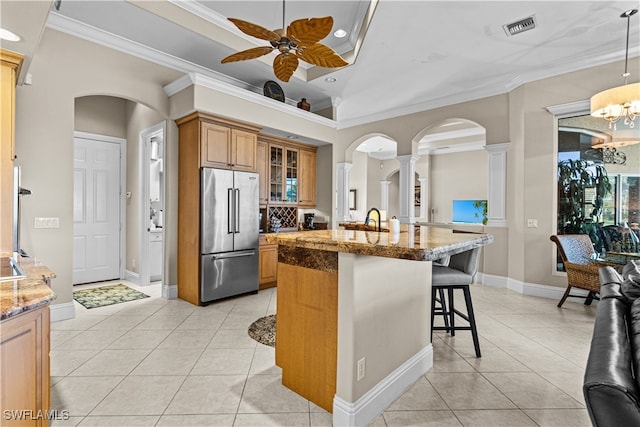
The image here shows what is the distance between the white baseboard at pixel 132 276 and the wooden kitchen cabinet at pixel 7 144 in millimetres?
3069

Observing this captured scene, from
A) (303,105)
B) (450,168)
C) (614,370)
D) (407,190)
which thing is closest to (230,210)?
(303,105)

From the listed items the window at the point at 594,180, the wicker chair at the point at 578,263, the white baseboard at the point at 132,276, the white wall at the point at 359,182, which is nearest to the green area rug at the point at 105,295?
the white baseboard at the point at 132,276

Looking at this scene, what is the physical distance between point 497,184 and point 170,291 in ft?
17.1

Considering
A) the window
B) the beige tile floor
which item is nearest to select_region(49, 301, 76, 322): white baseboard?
the beige tile floor

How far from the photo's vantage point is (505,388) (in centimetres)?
218

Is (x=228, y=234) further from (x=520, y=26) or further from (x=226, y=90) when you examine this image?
(x=520, y=26)

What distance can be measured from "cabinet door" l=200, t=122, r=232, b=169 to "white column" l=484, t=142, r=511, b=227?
13.5 ft

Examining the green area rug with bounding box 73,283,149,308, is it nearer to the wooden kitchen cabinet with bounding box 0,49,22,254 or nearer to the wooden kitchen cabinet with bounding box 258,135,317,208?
the wooden kitchen cabinet with bounding box 0,49,22,254

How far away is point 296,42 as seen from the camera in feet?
8.47

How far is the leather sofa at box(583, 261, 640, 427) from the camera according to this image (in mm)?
649

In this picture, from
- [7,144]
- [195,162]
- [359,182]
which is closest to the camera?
[7,144]

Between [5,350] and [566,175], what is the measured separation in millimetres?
5863

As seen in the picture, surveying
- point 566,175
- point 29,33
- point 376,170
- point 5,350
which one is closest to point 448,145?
point 376,170

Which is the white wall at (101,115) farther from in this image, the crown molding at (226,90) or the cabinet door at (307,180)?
the cabinet door at (307,180)
